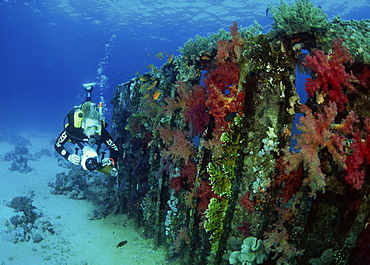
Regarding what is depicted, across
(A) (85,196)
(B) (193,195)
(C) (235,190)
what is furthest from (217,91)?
(A) (85,196)

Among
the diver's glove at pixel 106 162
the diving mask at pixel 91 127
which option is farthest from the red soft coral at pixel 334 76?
the diving mask at pixel 91 127

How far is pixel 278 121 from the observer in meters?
3.28

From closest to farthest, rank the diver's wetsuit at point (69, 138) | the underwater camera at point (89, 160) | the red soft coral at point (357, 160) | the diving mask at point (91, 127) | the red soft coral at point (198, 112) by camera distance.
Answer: the red soft coral at point (357, 160) < the red soft coral at point (198, 112) < the underwater camera at point (89, 160) < the diver's wetsuit at point (69, 138) < the diving mask at point (91, 127)

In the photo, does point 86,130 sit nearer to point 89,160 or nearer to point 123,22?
point 89,160

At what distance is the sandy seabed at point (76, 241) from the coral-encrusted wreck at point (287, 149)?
1901 mm

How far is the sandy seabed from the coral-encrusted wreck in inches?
74.9

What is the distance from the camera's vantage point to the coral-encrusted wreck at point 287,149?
2865mm

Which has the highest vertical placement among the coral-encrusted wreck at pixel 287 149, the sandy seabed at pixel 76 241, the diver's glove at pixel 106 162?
the coral-encrusted wreck at pixel 287 149

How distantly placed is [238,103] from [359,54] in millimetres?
1686

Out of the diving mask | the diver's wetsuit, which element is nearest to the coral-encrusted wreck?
the diving mask

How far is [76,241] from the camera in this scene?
20.2 feet

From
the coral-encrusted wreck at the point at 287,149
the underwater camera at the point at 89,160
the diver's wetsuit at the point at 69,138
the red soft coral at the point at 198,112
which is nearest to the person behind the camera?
the coral-encrusted wreck at the point at 287,149

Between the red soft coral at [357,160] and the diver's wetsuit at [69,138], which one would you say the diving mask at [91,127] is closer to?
the diver's wetsuit at [69,138]

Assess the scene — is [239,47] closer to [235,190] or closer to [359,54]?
[359,54]
